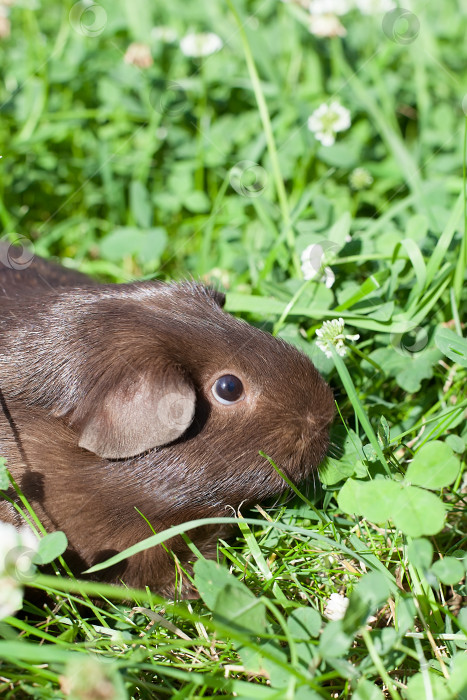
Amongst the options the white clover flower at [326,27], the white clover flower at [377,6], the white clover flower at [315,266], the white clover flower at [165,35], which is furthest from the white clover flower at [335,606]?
the white clover flower at [377,6]

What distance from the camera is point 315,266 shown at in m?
3.62

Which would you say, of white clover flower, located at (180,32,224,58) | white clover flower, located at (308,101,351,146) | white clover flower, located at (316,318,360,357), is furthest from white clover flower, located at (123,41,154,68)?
white clover flower, located at (316,318,360,357)

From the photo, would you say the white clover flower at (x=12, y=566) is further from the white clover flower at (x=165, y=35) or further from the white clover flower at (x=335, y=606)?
the white clover flower at (x=165, y=35)

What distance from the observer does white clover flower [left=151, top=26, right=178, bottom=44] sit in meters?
5.87

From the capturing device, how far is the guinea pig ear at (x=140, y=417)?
2.73 meters

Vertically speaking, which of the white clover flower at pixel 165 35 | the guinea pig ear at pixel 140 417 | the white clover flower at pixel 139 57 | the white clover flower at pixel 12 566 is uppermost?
the white clover flower at pixel 165 35

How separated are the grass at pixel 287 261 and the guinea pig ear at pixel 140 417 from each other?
424 mm

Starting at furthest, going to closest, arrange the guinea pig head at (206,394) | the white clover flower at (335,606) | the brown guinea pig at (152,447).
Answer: the brown guinea pig at (152,447) → the guinea pig head at (206,394) → the white clover flower at (335,606)

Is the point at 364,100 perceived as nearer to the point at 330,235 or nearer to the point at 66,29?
the point at 330,235

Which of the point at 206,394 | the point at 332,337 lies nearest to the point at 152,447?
the point at 206,394

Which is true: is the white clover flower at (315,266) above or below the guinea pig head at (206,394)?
above

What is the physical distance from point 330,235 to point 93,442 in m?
1.86

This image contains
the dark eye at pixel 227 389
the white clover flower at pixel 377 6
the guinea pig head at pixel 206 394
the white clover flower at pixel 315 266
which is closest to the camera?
the guinea pig head at pixel 206 394

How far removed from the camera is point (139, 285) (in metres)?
3.40
